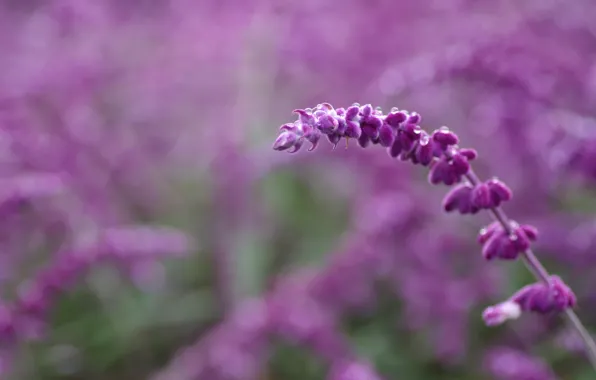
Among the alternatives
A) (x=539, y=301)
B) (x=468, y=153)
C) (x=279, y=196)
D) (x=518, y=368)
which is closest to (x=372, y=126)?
(x=468, y=153)

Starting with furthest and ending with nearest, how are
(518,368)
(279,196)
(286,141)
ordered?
(279,196) < (518,368) < (286,141)

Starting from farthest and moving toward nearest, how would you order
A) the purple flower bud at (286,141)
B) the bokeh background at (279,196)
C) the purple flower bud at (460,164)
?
the bokeh background at (279,196), the purple flower bud at (460,164), the purple flower bud at (286,141)

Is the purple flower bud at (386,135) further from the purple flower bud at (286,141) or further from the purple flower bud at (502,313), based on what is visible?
the purple flower bud at (502,313)

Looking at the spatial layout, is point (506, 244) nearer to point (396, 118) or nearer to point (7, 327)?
point (396, 118)

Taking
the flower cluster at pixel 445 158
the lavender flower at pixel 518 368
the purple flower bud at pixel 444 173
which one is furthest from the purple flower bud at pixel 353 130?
the lavender flower at pixel 518 368

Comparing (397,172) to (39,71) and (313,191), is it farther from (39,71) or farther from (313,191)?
(39,71)

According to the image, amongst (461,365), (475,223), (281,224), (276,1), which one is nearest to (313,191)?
(281,224)
